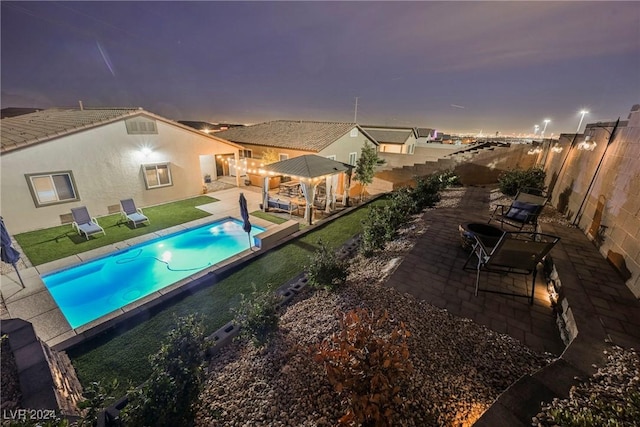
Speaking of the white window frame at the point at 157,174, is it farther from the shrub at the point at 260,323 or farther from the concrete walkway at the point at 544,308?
the concrete walkway at the point at 544,308

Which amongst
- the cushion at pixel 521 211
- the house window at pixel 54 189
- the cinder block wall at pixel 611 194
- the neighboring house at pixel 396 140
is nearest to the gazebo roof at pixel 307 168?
the cushion at pixel 521 211

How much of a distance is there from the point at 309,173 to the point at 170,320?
6944 millimetres

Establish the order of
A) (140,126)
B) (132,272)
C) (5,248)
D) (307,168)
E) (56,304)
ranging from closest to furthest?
1. (5,248)
2. (56,304)
3. (132,272)
4. (307,168)
5. (140,126)

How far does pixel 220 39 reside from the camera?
20.1 m

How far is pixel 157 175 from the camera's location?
40.5ft

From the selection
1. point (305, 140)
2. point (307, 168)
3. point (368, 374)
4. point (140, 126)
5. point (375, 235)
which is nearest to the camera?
point (368, 374)

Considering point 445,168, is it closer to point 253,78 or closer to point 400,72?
point 400,72

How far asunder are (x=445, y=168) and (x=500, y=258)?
41.8 ft

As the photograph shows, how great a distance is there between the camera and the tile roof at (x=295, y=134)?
1587 cm

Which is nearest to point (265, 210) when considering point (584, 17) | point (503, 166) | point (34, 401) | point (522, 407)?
point (34, 401)

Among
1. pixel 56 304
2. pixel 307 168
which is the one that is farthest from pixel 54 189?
pixel 307 168

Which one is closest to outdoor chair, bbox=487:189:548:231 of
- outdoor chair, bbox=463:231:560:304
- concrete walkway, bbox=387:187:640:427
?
concrete walkway, bbox=387:187:640:427

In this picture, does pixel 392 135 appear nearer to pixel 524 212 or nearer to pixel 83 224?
pixel 524 212

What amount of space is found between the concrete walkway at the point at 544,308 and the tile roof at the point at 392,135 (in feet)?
83.4
